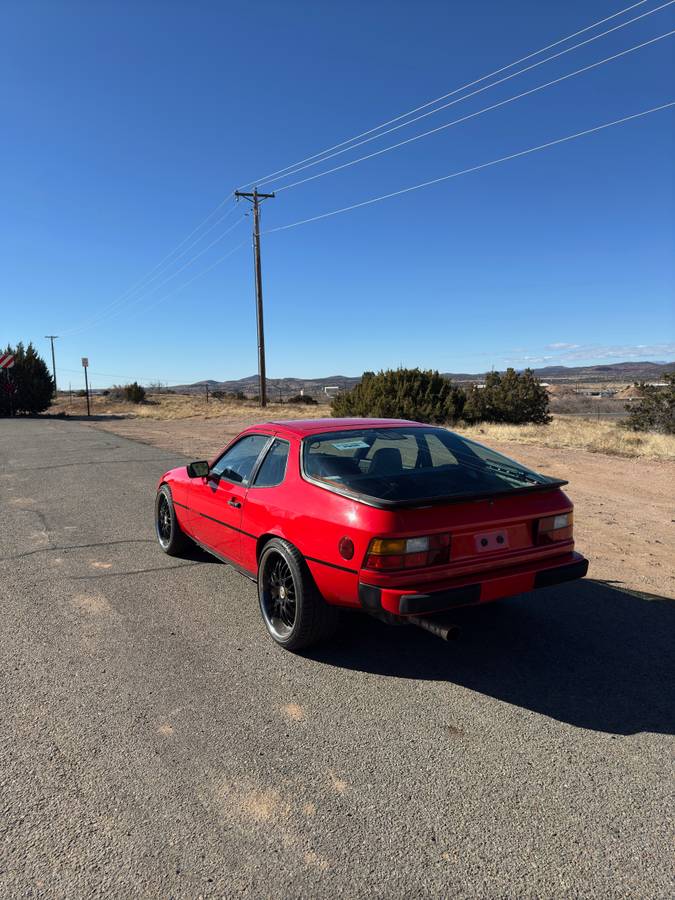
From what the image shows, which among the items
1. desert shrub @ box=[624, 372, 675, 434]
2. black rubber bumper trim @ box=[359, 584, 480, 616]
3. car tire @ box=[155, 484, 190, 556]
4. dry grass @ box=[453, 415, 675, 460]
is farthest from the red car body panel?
desert shrub @ box=[624, 372, 675, 434]

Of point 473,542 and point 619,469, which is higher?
point 473,542

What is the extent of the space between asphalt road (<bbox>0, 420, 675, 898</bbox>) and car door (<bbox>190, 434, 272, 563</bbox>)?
503mm

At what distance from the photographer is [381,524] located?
3.32m

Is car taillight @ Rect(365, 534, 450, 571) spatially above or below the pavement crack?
Result: above

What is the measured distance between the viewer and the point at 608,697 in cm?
334

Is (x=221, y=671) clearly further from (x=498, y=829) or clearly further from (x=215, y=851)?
(x=498, y=829)

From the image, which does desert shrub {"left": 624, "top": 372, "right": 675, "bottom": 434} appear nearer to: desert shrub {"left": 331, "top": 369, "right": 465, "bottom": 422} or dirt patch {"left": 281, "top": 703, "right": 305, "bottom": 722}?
desert shrub {"left": 331, "top": 369, "right": 465, "bottom": 422}

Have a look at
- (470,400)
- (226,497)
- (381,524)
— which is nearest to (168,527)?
(226,497)

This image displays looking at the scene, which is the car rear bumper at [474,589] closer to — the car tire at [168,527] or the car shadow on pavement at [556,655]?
the car shadow on pavement at [556,655]

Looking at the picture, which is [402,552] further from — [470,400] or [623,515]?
[470,400]

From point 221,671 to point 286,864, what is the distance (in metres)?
1.57

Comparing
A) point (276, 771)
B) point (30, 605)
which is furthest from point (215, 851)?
point (30, 605)

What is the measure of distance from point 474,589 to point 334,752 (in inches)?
44.1

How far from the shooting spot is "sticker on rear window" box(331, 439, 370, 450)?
432 centimetres
